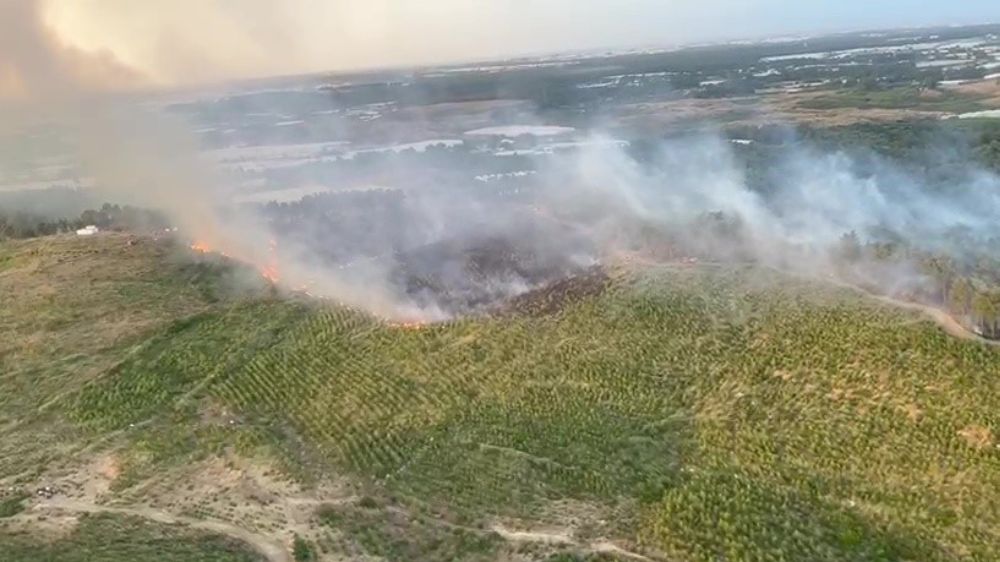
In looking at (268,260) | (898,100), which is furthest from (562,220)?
(898,100)

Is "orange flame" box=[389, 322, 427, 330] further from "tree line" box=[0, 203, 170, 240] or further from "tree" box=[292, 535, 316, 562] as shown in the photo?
"tree line" box=[0, 203, 170, 240]

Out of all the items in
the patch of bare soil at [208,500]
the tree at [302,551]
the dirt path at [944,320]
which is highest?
the dirt path at [944,320]

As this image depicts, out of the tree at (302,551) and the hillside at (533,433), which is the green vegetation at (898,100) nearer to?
the hillside at (533,433)

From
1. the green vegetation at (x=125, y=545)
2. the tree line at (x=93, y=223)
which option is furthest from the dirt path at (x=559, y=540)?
the tree line at (x=93, y=223)


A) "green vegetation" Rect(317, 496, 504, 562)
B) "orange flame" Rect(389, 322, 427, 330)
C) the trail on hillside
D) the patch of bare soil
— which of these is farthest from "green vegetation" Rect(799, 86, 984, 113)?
the patch of bare soil

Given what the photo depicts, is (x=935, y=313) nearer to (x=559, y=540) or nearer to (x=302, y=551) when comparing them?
(x=559, y=540)

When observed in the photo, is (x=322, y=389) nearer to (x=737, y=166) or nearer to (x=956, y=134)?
(x=737, y=166)
